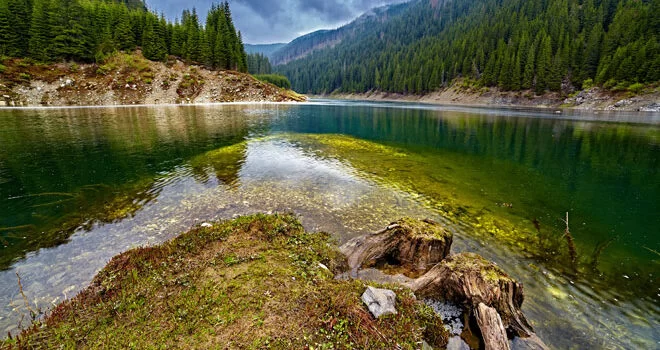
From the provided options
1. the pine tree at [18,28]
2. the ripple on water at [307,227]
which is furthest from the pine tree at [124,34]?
the ripple on water at [307,227]

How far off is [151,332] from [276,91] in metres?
126

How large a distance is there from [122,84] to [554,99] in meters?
161

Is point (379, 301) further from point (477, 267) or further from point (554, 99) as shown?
point (554, 99)

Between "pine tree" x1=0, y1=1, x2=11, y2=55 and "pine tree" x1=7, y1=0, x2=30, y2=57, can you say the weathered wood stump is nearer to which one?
"pine tree" x1=0, y1=1, x2=11, y2=55

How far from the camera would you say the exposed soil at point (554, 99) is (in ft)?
269

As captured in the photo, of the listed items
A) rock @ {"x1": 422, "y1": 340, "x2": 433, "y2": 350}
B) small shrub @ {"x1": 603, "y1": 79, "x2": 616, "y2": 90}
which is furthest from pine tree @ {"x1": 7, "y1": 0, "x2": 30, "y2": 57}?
small shrub @ {"x1": 603, "y1": 79, "x2": 616, "y2": 90}

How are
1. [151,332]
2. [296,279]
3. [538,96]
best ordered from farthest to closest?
1. [538,96]
2. [296,279]
3. [151,332]

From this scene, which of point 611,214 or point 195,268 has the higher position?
point 195,268

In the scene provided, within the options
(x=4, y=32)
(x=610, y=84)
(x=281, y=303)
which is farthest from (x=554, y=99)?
(x=4, y=32)

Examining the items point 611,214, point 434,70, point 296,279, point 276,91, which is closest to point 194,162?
point 296,279

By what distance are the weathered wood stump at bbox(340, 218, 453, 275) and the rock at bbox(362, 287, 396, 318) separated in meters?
3.10

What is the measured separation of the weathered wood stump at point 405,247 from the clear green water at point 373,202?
226cm

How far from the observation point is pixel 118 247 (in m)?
11.5

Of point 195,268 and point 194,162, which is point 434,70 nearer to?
point 194,162
